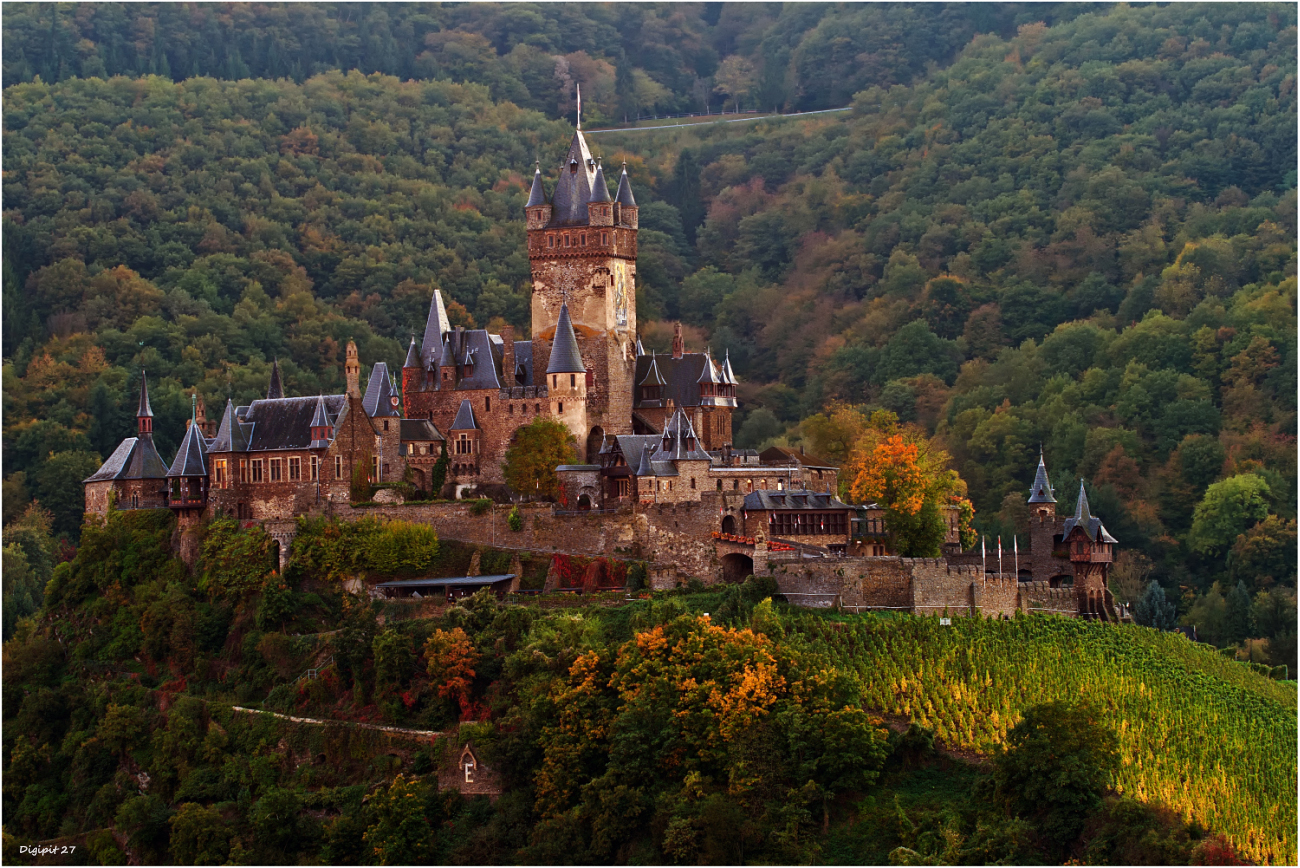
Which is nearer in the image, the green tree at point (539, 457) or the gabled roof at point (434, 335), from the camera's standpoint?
the green tree at point (539, 457)

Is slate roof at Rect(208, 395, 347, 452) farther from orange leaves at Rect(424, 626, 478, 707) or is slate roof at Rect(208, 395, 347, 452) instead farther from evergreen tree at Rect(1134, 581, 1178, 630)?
evergreen tree at Rect(1134, 581, 1178, 630)

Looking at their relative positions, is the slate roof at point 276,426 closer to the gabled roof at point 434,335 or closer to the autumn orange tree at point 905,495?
the gabled roof at point 434,335

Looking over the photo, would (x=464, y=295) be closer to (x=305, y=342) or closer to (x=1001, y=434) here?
(x=305, y=342)

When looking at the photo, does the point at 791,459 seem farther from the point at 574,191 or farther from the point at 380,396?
the point at 380,396

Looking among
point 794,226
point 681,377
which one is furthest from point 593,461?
point 794,226

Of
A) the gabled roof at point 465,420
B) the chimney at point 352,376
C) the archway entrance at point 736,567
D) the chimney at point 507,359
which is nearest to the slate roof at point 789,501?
the archway entrance at point 736,567

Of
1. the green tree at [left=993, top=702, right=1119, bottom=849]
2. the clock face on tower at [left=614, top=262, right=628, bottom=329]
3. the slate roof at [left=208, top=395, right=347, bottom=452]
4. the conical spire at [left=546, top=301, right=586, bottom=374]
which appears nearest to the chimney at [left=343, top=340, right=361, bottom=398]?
the slate roof at [left=208, top=395, right=347, bottom=452]

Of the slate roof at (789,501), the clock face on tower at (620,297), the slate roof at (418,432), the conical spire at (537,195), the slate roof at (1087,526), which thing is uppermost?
the conical spire at (537,195)

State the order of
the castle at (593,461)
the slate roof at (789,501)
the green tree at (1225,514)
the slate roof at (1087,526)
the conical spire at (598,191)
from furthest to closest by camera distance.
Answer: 1. the green tree at (1225,514)
2. the conical spire at (598,191)
3. the slate roof at (1087,526)
4. the slate roof at (789,501)
5. the castle at (593,461)
